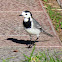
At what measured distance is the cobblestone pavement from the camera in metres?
6.02

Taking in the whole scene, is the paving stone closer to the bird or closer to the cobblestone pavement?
the cobblestone pavement

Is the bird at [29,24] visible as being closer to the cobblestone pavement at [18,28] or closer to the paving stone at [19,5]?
the cobblestone pavement at [18,28]

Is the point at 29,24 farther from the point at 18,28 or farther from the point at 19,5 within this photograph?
the point at 19,5

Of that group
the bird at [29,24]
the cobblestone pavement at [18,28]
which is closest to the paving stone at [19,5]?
the cobblestone pavement at [18,28]

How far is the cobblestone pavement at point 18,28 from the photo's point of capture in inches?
237

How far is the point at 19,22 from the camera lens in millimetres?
7492

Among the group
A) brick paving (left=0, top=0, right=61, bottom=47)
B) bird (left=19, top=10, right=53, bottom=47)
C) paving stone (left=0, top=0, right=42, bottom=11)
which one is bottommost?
paving stone (left=0, top=0, right=42, bottom=11)

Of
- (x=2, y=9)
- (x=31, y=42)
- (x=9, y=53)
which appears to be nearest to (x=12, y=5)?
(x=2, y=9)

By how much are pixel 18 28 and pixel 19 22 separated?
1.28 feet

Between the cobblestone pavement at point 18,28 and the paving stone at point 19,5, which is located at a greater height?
the cobblestone pavement at point 18,28

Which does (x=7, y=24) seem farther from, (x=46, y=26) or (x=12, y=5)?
(x=12, y=5)

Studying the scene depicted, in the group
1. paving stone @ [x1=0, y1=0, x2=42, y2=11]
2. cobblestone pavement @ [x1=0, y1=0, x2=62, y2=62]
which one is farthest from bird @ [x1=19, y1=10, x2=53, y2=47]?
paving stone @ [x1=0, y1=0, x2=42, y2=11]

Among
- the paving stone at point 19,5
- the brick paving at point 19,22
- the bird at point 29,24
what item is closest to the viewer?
the bird at point 29,24

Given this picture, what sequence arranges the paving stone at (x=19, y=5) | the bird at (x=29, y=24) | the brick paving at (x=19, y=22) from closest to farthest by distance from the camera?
the bird at (x=29, y=24) < the brick paving at (x=19, y=22) < the paving stone at (x=19, y=5)
